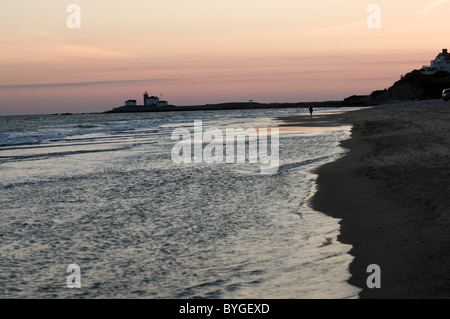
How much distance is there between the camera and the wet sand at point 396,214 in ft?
21.8

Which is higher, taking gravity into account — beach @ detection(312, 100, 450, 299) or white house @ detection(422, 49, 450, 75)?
white house @ detection(422, 49, 450, 75)

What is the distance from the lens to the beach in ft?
21.8

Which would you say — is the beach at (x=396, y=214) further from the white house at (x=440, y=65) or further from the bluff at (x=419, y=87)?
the white house at (x=440, y=65)

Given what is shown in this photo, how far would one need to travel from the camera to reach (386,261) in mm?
7445

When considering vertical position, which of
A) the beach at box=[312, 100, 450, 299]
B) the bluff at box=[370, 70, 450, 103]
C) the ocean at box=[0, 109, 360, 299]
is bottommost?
the ocean at box=[0, 109, 360, 299]

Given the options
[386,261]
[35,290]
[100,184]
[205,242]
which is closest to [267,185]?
[100,184]

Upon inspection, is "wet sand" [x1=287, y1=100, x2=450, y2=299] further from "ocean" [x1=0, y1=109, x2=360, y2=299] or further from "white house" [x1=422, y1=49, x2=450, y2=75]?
"white house" [x1=422, y1=49, x2=450, y2=75]

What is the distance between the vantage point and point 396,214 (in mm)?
10172

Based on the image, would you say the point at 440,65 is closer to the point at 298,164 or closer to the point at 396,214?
the point at 298,164

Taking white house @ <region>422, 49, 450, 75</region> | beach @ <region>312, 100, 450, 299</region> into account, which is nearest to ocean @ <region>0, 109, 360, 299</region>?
beach @ <region>312, 100, 450, 299</region>

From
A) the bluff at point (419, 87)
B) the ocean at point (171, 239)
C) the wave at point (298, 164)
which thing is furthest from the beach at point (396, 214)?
the bluff at point (419, 87)

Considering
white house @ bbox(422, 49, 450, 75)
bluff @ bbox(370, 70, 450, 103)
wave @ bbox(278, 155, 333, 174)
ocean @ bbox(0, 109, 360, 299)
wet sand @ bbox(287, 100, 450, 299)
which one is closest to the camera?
wet sand @ bbox(287, 100, 450, 299)
